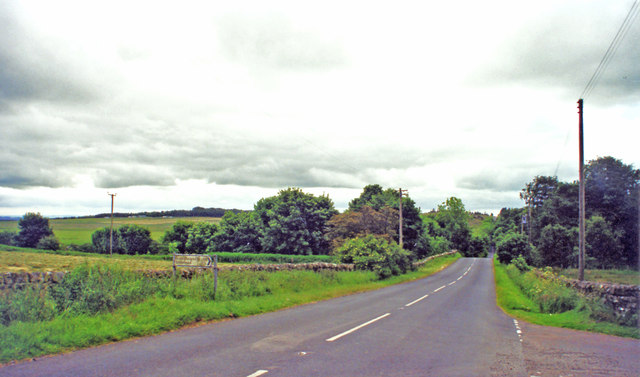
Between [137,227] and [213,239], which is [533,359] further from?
[137,227]

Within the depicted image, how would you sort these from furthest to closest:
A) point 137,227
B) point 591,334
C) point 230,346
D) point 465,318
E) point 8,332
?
1. point 137,227
2. point 465,318
3. point 591,334
4. point 230,346
5. point 8,332

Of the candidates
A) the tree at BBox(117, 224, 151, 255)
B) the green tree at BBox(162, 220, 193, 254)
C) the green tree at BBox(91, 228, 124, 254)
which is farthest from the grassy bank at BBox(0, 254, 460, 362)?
the tree at BBox(117, 224, 151, 255)

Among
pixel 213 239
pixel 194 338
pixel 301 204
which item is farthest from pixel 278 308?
pixel 213 239

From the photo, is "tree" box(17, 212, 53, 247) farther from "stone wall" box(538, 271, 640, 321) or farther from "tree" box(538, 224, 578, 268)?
"stone wall" box(538, 271, 640, 321)

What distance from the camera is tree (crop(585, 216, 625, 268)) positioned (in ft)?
176

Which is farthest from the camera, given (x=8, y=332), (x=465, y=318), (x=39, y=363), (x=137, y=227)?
(x=137, y=227)

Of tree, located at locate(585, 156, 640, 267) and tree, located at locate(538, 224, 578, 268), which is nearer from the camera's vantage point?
tree, located at locate(538, 224, 578, 268)

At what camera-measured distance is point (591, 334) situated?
12.3 m

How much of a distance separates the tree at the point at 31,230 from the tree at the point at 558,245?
86031 mm

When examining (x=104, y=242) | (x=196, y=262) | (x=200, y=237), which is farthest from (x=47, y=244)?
(x=196, y=262)

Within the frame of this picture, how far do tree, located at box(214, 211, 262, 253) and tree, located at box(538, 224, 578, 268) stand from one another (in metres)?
48.3

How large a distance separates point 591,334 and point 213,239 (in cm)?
7959

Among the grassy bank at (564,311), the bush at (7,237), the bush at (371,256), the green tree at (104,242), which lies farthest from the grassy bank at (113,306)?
the bush at (7,237)

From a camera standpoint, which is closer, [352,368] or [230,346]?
[352,368]
